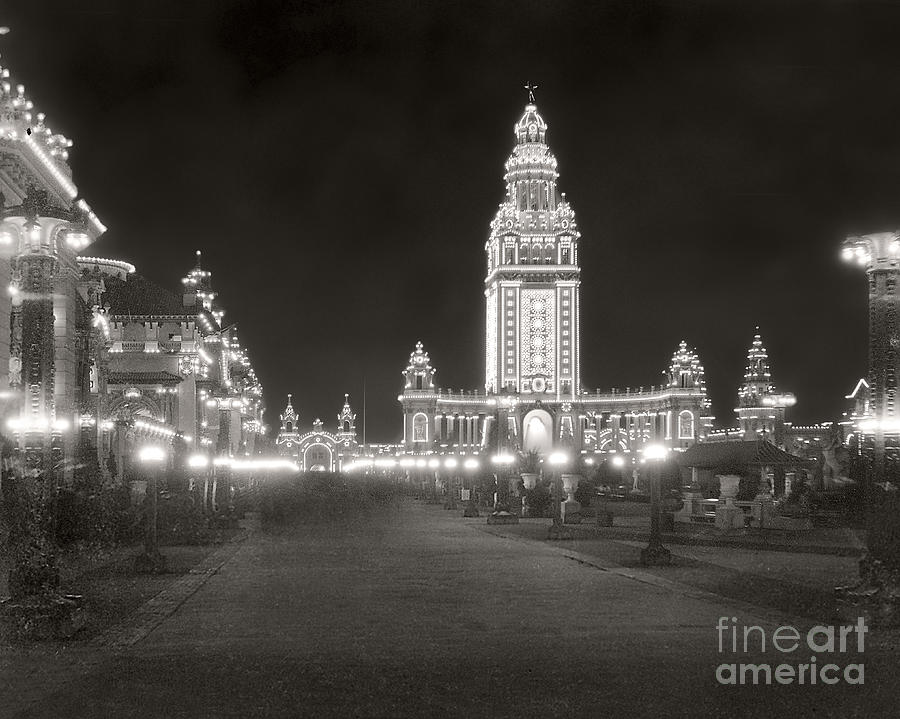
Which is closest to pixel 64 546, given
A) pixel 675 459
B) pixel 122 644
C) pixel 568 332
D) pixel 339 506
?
pixel 122 644

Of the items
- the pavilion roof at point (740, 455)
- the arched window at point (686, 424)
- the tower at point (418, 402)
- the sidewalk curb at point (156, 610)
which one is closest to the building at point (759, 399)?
the arched window at point (686, 424)

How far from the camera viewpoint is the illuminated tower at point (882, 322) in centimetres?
1406

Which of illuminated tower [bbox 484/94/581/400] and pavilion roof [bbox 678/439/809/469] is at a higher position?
illuminated tower [bbox 484/94/581/400]

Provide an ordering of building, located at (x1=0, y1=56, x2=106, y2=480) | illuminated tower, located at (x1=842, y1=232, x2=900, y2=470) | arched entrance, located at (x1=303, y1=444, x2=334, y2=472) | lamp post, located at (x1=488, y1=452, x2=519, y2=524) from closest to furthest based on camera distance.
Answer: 1. building, located at (x1=0, y1=56, x2=106, y2=480)
2. illuminated tower, located at (x1=842, y1=232, x2=900, y2=470)
3. lamp post, located at (x1=488, y1=452, x2=519, y2=524)
4. arched entrance, located at (x1=303, y1=444, x2=334, y2=472)

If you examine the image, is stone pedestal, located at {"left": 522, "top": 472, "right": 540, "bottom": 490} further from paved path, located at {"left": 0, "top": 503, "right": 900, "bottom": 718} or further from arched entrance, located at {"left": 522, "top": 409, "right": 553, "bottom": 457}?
arched entrance, located at {"left": 522, "top": 409, "right": 553, "bottom": 457}

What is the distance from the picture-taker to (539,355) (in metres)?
145

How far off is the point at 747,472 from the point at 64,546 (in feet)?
132

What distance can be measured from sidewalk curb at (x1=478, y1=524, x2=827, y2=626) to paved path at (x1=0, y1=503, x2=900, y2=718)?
15 centimetres

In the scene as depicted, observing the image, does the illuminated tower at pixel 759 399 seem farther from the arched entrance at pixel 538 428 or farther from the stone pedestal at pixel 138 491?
the stone pedestal at pixel 138 491

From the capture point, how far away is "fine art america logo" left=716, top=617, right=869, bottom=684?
384 inches

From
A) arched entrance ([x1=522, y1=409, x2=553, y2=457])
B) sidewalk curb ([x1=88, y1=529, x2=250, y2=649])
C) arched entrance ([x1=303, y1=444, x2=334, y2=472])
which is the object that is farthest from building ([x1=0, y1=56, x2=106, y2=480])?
arched entrance ([x1=303, y1=444, x2=334, y2=472])

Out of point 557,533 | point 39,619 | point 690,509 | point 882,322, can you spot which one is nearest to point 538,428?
point 690,509

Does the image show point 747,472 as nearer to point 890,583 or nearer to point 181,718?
point 890,583

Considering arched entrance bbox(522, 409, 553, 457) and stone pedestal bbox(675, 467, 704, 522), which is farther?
arched entrance bbox(522, 409, 553, 457)
